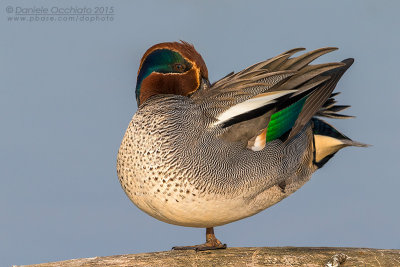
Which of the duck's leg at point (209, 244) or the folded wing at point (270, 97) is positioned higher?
the folded wing at point (270, 97)

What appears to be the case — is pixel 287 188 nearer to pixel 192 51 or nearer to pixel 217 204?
pixel 217 204

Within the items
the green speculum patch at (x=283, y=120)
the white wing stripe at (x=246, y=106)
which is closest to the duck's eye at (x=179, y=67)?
the white wing stripe at (x=246, y=106)

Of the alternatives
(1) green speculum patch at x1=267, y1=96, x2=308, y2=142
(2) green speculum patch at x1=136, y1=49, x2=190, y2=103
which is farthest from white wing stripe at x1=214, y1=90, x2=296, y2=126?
(2) green speculum patch at x1=136, y1=49, x2=190, y2=103

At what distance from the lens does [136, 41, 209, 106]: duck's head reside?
5160 millimetres

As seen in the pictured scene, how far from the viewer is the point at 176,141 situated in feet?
16.3

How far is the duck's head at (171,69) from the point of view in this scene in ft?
16.9

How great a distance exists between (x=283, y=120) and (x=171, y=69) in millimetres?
942

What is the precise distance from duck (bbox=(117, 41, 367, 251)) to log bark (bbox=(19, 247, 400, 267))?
17 centimetres

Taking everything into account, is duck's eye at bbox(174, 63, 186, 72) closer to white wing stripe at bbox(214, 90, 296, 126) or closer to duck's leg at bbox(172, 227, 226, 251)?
white wing stripe at bbox(214, 90, 296, 126)

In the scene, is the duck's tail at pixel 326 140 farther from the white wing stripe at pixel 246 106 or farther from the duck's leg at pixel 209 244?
the duck's leg at pixel 209 244

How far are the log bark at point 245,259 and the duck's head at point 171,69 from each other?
1.25 metres

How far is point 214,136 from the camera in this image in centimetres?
498

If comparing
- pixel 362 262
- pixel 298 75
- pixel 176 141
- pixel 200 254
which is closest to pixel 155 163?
pixel 176 141

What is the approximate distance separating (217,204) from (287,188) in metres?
0.77
